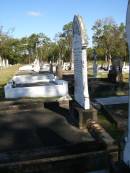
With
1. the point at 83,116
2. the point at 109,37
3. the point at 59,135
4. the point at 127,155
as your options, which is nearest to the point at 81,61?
the point at 83,116

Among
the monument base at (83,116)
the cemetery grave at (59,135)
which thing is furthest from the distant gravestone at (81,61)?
the monument base at (83,116)

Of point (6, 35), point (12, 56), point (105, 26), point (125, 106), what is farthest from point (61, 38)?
point (125, 106)

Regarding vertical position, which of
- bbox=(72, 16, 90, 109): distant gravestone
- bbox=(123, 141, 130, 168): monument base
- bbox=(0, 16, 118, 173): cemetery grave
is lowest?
bbox=(0, 16, 118, 173): cemetery grave

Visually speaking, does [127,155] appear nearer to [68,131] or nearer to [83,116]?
[68,131]

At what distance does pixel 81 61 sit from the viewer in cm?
799

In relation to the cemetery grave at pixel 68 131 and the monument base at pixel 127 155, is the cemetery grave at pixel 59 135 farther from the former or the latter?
the monument base at pixel 127 155

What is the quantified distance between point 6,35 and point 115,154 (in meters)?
69.0

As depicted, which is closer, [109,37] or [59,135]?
[59,135]

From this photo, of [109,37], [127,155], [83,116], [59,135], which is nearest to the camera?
[127,155]

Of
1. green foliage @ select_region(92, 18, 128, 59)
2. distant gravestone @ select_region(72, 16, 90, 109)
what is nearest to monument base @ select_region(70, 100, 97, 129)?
distant gravestone @ select_region(72, 16, 90, 109)

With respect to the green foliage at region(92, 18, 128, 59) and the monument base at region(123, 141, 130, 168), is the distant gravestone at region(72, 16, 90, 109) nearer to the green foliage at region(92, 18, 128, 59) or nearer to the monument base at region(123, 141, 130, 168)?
the monument base at region(123, 141, 130, 168)

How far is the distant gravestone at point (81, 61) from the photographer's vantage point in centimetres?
789

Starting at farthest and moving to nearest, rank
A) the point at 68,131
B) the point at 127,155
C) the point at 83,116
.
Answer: the point at 83,116 → the point at 68,131 → the point at 127,155

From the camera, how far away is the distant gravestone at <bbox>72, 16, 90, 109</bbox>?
7.89 m
